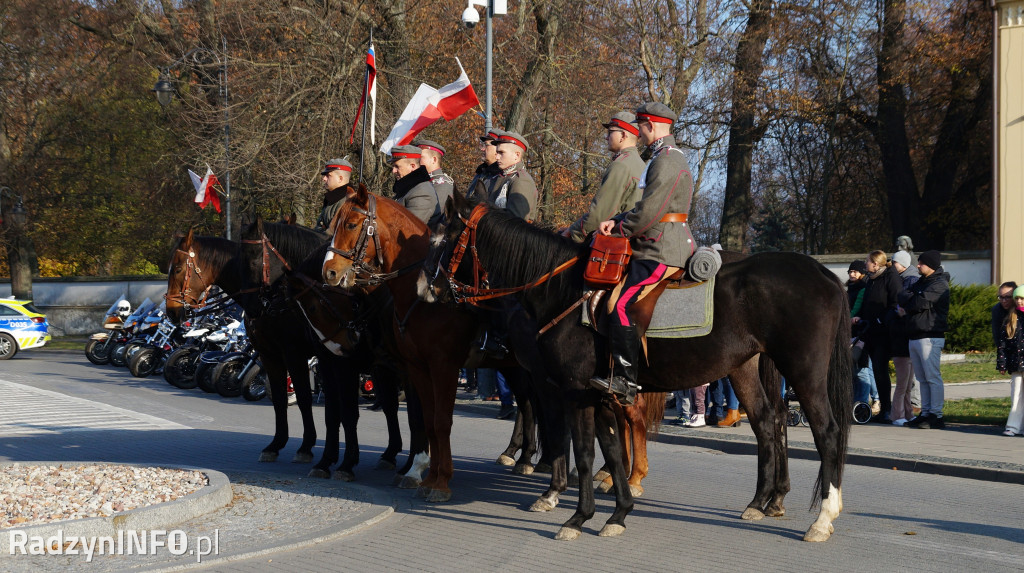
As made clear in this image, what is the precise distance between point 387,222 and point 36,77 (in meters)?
34.9

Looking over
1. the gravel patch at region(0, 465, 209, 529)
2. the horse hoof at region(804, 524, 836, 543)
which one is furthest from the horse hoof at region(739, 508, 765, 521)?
the gravel patch at region(0, 465, 209, 529)

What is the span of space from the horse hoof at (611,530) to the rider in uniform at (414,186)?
3205 millimetres

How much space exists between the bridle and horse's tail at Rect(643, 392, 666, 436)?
243 cm

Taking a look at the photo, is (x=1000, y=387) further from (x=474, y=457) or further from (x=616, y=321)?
(x=616, y=321)

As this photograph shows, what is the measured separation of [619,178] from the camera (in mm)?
7754

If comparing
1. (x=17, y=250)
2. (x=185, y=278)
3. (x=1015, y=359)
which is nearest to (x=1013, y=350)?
(x=1015, y=359)

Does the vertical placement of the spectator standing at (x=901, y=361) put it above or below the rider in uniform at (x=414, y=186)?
below

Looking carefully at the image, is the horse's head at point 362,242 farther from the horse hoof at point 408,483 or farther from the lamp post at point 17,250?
the lamp post at point 17,250

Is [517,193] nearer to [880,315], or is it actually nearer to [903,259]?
[880,315]

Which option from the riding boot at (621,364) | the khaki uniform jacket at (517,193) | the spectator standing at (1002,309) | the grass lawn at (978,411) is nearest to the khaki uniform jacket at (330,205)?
the khaki uniform jacket at (517,193)

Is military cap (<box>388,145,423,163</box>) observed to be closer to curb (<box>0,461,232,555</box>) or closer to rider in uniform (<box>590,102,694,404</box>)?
rider in uniform (<box>590,102,694,404</box>)

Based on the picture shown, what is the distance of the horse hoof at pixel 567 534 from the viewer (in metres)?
6.96

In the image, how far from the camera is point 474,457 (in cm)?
1085

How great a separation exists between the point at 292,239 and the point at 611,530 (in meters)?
4.39
